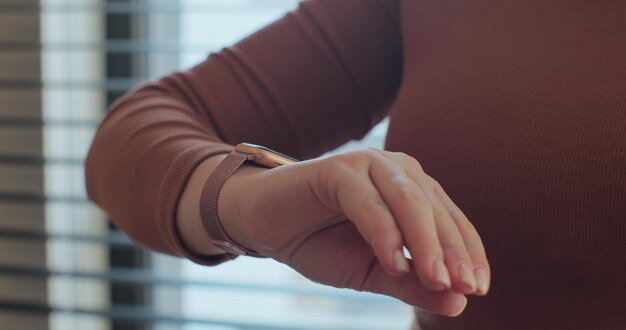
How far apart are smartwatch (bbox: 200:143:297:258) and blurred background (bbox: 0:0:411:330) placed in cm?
83

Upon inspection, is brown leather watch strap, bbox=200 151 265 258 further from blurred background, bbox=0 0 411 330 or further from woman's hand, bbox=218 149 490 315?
blurred background, bbox=0 0 411 330

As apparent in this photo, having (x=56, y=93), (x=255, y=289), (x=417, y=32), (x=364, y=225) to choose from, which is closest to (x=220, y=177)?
(x=364, y=225)

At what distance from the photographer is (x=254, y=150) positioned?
0.57m

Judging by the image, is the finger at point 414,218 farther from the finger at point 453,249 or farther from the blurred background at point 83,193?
the blurred background at point 83,193

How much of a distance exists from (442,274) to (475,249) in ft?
0.11

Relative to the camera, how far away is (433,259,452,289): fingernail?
1.30 ft

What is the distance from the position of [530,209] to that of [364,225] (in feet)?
0.80

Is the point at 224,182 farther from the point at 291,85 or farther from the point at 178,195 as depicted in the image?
the point at 291,85

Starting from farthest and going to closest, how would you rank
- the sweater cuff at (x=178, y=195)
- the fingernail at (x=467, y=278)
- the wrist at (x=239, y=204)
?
the sweater cuff at (x=178, y=195)
the wrist at (x=239, y=204)
the fingernail at (x=467, y=278)

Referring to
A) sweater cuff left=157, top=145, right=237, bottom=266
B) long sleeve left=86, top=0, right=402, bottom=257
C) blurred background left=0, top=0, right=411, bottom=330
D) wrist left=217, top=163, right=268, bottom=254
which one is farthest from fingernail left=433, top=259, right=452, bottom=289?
blurred background left=0, top=0, right=411, bottom=330

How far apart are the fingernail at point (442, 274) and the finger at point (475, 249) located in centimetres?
2

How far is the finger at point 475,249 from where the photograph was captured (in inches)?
15.9

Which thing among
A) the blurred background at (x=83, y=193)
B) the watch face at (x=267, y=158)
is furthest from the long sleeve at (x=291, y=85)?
the blurred background at (x=83, y=193)

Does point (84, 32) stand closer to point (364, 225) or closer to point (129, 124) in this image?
point (129, 124)
